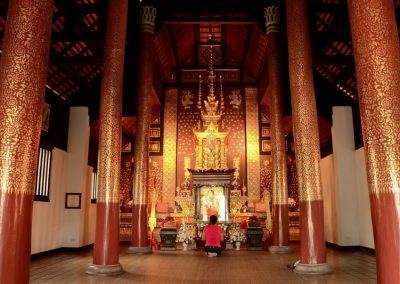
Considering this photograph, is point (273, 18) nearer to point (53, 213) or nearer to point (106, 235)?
point (106, 235)

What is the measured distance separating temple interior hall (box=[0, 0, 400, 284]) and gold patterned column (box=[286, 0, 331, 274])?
27 mm

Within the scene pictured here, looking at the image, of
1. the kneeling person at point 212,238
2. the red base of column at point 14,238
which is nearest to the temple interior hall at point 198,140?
the red base of column at point 14,238

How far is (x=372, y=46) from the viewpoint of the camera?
12.8ft

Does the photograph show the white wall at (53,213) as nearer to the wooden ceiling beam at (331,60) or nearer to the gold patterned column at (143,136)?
the gold patterned column at (143,136)

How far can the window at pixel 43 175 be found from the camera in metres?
10.3

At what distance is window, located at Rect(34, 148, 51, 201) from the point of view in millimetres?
10266

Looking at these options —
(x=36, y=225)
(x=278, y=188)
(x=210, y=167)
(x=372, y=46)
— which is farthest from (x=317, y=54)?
(x=36, y=225)

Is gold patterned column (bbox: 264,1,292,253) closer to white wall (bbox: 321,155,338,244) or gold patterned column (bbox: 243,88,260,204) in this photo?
white wall (bbox: 321,155,338,244)

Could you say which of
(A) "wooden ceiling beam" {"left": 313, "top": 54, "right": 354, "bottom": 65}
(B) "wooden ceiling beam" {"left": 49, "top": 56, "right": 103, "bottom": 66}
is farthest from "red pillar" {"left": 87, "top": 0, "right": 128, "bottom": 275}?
(A) "wooden ceiling beam" {"left": 313, "top": 54, "right": 354, "bottom": 65}

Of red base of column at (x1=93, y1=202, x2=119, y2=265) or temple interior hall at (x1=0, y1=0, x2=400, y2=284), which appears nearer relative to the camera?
temple interior hall at (x1=0, y1=0, x2=400, y2=284)

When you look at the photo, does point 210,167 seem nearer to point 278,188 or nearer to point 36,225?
point 278,188

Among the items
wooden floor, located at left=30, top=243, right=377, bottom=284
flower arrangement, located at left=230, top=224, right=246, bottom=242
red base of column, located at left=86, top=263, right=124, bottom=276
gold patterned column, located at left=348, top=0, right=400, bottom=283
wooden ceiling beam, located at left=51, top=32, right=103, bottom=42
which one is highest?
wooden ceiling beam, located at left=51, top=32, right=103, bottom=42

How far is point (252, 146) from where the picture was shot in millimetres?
16734

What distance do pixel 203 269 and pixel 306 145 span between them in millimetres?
3267
